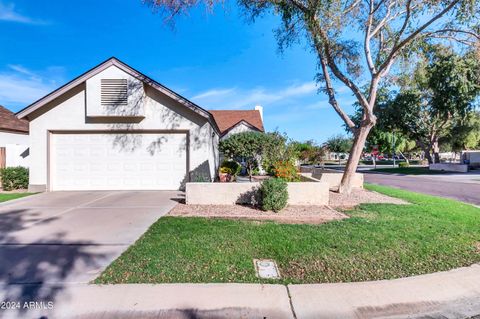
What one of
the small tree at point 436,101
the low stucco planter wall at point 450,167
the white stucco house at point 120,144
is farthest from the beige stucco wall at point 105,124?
the low stucco planter wall at point 450,167

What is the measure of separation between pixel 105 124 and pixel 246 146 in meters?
6.32

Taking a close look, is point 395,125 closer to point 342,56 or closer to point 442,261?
point 342,56

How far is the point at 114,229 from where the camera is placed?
5961 mm

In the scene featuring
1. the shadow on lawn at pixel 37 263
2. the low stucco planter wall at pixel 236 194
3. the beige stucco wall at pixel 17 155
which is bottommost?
the shadow on lawn at pixel 37 263

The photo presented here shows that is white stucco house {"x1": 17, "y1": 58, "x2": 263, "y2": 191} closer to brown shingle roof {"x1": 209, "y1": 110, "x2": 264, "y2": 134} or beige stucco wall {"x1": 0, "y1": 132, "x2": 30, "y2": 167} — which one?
beige stucco wall {"x1": 0, "y1": 132, "x2": 30, "y2": 167}

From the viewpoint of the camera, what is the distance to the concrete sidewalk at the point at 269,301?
2.99 meters

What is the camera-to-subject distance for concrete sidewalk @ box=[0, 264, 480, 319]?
299 centimetres

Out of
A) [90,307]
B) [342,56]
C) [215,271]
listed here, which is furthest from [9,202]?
[342,56]

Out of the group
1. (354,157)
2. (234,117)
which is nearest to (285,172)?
(354,157)

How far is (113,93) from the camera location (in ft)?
37.8

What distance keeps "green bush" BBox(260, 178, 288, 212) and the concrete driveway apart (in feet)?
9.55

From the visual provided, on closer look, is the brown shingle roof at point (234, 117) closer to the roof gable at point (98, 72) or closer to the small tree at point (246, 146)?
the small tree at point (246, 146)

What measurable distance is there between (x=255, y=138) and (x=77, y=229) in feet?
26.3

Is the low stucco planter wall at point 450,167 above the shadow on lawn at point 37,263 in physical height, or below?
above
